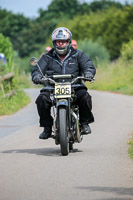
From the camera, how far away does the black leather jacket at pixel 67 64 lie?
981cm

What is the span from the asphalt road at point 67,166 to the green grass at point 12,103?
318 centimetres

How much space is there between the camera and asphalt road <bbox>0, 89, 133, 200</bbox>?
21.8 ft

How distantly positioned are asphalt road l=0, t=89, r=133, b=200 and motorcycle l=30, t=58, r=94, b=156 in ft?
0.83

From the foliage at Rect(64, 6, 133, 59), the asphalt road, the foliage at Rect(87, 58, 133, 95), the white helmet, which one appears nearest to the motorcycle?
the asphalt road

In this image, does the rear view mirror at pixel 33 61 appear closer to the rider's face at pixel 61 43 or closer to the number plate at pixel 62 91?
the number plate at pixel 62 91

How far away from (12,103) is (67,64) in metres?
8.93

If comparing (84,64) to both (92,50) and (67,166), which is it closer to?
(67,166)

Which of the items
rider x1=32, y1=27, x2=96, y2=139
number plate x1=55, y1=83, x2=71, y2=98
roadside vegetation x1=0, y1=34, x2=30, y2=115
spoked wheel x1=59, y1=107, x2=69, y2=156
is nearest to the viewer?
spoked wheel x1=59, y1=107, x2=69, y2=156

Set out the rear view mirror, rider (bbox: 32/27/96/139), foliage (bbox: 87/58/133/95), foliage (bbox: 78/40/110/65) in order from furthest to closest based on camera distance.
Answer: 1. foliage (bbox: 78/40/110/65)
2. foliage (bbox: 87/58/133/95)
3. rider (bbox: 32/27/96/139)
4. the rear view mirror

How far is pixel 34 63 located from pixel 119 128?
407 cm

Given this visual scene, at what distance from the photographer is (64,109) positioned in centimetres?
920

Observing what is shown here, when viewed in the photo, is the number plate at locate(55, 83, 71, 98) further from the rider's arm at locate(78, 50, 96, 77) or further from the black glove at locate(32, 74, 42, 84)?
the rider's arm at locate(78, 50, 96, 77)

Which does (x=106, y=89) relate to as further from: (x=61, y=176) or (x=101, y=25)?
(x=101, y=25)

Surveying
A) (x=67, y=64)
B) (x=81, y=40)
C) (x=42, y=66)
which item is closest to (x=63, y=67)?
(x=67, y=64)
